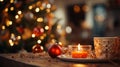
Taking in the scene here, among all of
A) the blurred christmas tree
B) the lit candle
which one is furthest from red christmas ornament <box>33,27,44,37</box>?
the lit candle

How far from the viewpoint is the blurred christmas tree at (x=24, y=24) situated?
271 centimetres

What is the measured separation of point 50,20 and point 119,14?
3905 mm

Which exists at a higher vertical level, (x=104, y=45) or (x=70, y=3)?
(x=70, y=3)

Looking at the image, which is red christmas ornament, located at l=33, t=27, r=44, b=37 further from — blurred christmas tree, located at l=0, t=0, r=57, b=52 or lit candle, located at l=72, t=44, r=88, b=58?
lit candle, located at l=72, t=44, r=88, b=58

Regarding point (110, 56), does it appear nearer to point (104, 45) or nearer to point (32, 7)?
point (104, 45)

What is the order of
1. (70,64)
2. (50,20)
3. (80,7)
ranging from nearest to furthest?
(70,64), (50,20), (80,7)

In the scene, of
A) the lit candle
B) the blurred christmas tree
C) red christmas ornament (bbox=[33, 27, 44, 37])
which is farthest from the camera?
the blurred christmas tree

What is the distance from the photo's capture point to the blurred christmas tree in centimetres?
271

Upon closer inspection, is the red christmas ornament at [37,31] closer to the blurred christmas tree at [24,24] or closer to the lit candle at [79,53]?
the blurred christmas tree at [24,24]

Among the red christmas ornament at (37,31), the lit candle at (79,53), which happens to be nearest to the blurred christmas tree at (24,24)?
the red christmas ornament at (37,31)

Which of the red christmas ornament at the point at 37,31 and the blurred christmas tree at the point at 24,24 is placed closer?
the red christmas ornament at the point at 37,31

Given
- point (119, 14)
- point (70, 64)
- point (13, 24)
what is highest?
point (119, 14)

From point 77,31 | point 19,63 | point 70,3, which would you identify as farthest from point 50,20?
point 70,3

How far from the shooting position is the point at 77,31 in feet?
20.1
